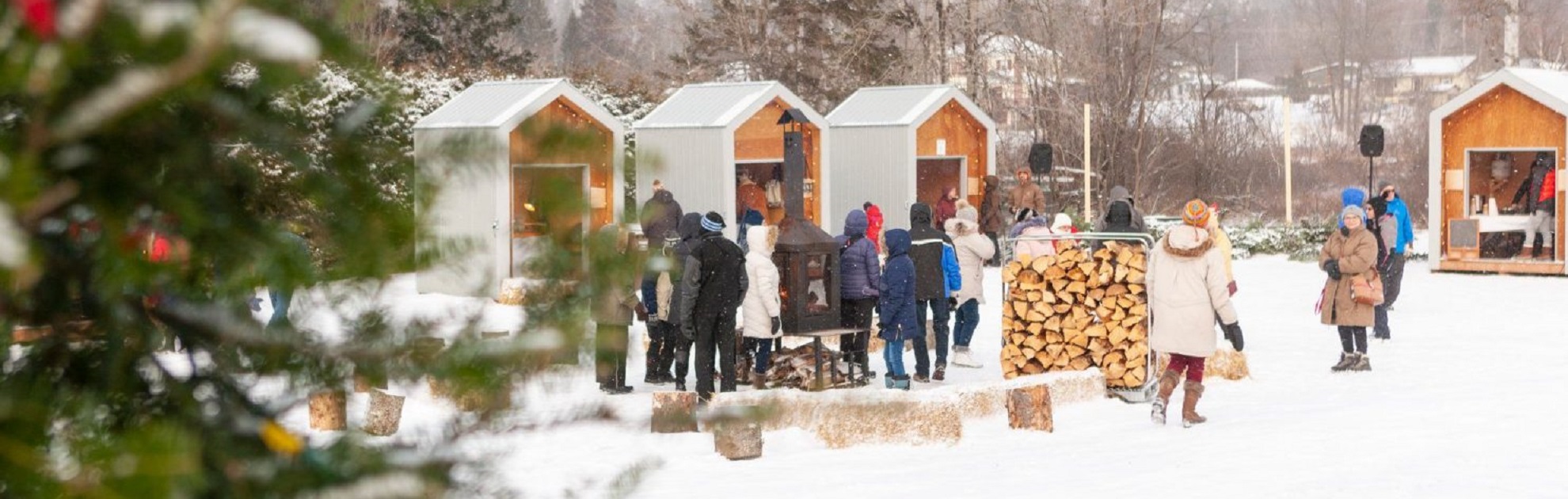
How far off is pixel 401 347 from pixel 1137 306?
10.6m

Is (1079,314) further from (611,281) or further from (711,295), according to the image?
(611,281)

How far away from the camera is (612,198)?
1.10 m

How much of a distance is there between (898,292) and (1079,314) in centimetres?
124

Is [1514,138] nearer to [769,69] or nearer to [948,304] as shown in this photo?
[948,304]

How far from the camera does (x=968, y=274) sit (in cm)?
1262

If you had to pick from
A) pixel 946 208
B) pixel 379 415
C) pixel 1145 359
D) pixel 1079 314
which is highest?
pixel 946 208

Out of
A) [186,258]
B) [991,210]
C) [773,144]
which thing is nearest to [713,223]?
[186,258]

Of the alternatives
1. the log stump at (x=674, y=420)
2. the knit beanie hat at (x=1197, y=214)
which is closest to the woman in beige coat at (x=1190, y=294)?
the knit beanie hat at (x=1197, y=214)

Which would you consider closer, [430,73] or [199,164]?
[199,164]

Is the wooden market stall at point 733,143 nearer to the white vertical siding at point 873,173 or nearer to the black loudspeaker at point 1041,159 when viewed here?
the white vertical siding at point 873,173

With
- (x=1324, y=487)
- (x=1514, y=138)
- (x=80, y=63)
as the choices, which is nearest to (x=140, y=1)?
(x=80, y=63)

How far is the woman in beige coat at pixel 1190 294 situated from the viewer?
375 inches

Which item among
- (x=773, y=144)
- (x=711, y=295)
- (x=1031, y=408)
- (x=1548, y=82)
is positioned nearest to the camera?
(x=1031, y=408)

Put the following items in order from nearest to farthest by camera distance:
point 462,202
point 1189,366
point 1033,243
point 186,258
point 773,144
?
point 186,258 < point 462,202 < point 1189,366 < point 1033,243 < point 773,144
